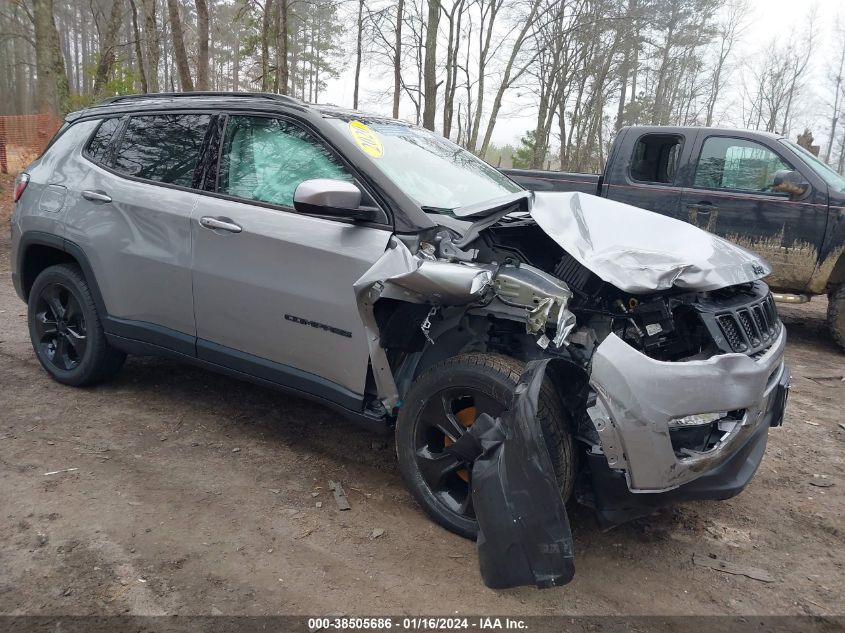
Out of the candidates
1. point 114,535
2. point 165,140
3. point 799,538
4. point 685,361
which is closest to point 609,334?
point 685,361

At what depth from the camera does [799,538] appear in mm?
2861

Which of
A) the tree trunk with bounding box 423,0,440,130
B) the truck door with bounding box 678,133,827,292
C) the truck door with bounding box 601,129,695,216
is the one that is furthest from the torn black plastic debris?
the tree trunk with bounding box 423,0,440,130

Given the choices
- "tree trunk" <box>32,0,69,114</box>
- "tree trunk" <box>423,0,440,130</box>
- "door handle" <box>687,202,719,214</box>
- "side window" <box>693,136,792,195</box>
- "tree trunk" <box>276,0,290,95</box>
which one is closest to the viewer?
"side window" <box>693,136,792,195</box>

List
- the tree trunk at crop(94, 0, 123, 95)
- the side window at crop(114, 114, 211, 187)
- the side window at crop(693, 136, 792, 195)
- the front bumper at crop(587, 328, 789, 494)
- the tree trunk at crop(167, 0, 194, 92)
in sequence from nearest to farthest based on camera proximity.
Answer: the front bumper at crop(587, 328, 789, 494)
the side window at crop(114, 114, 211, 187)
the side window at crop(693, 136, 792, 195)
the tree trunk at crop(167, 0, 194, 92)
the tree trunk at crop(94, 0, 123, 95)

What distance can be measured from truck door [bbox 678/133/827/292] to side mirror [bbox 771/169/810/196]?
0.16ft

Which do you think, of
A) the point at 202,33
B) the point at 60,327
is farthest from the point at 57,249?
the point at 202,33

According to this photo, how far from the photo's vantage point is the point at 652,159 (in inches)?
274

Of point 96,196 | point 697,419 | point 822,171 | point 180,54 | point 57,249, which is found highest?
point 180,54

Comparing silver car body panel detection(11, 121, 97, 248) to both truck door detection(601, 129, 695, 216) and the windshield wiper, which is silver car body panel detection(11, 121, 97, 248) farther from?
truck door detection(601, 129, 695, 216)

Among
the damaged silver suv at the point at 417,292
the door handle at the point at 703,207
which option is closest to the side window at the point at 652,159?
the door handle at the point at 703,207

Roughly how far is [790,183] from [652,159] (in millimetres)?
1432

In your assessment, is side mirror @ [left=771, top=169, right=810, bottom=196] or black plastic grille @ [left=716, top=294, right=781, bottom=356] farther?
side mirror @ [left=771, top=169, right=810, bottom=196]

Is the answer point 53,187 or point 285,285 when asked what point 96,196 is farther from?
point 285,285

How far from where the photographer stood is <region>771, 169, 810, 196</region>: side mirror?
19.7 ft
